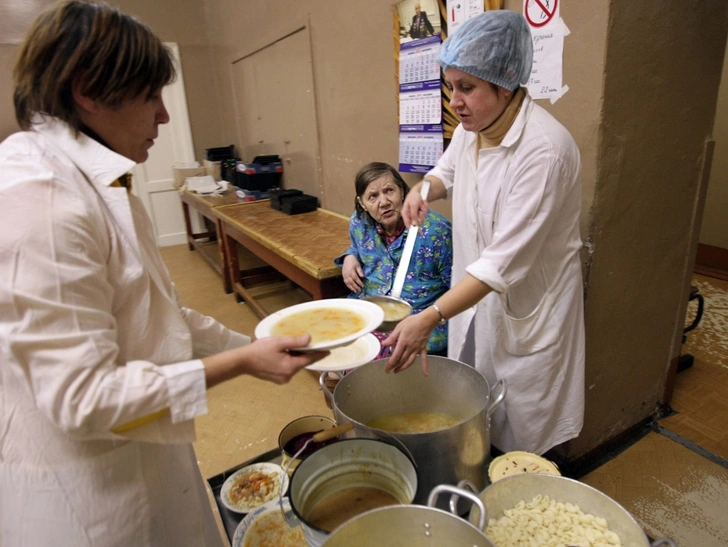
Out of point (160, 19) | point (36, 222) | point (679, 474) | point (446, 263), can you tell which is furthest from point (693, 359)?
point (160, 19)

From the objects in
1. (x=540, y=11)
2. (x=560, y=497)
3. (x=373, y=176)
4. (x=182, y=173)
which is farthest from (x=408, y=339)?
(x=182, y=173)

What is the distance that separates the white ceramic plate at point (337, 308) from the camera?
0.93 meters

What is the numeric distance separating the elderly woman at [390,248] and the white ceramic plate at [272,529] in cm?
103

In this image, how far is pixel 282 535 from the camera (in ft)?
3.62

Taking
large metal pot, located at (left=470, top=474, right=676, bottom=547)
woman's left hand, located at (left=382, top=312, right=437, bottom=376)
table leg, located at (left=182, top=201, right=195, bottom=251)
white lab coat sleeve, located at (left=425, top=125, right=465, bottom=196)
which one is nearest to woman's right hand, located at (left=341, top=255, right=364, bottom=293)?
white lab coat sleeve, located at (left=425, top=125, right=465, bottom=196)

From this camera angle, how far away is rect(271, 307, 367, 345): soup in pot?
104cm

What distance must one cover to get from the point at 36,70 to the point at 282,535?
106 centimetres

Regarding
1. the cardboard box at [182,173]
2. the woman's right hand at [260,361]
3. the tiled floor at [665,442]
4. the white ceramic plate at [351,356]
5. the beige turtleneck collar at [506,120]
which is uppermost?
the beige turtleneck collar at [506,120]

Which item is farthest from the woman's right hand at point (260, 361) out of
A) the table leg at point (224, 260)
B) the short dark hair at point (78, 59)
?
the table leg at point (224, 260)

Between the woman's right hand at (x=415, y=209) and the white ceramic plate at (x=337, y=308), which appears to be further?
the woman's right hand at (x=415, y=209)

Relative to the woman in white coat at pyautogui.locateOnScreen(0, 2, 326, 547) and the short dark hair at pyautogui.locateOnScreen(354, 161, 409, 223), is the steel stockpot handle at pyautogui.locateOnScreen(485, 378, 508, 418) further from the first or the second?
the short dark hair at pyautogui.locateOnScreen(354, 161, 409, 223)

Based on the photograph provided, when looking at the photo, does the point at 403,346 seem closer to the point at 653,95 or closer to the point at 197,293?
the point at 653,95

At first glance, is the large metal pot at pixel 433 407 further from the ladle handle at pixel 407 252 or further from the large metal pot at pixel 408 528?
the ladle handle at pixel 407 252

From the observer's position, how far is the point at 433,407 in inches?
55.9
